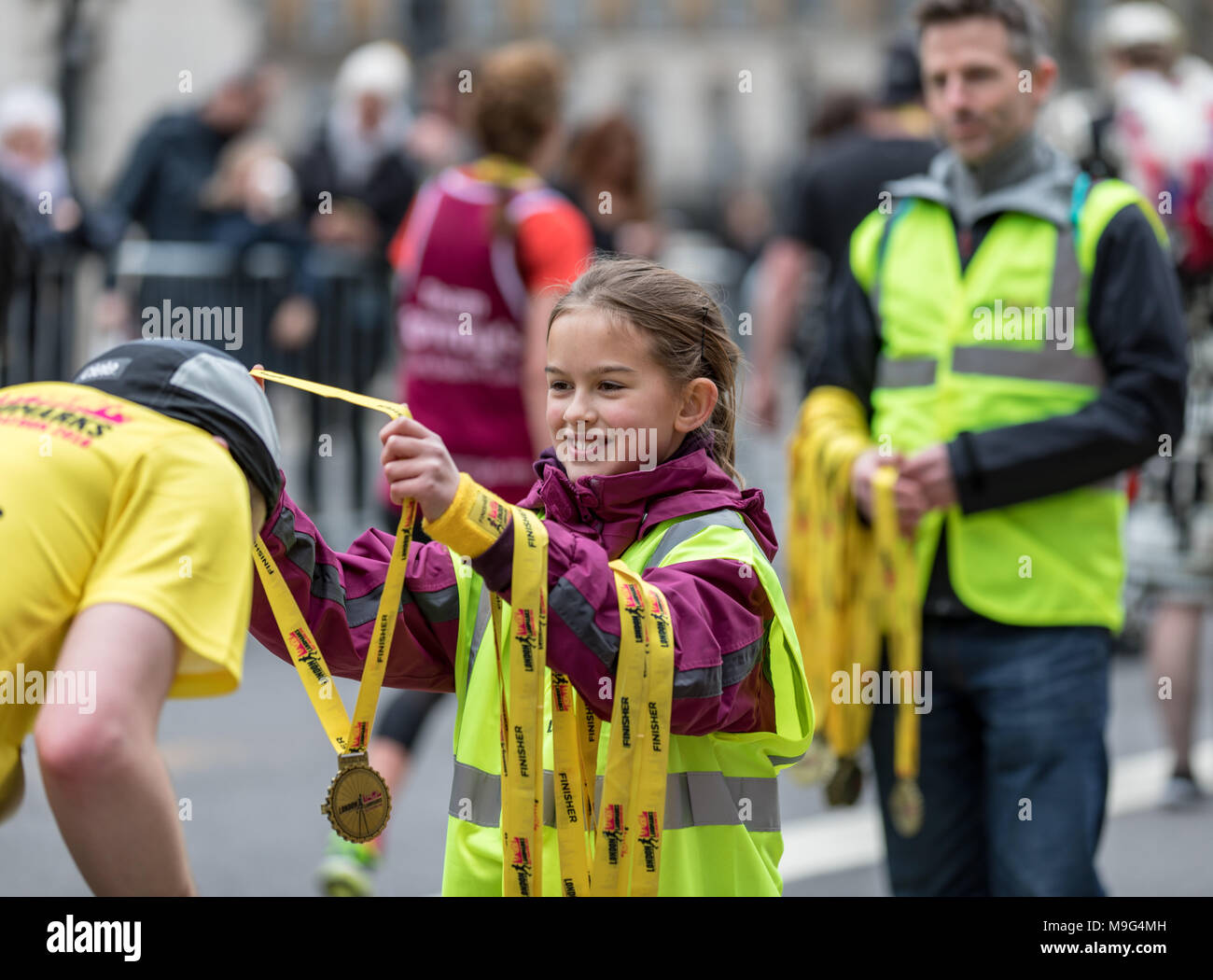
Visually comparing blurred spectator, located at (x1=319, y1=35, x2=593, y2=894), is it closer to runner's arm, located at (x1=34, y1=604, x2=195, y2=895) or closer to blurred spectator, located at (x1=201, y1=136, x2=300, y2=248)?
runner's arm, located at (x1=34, y1=604, x2=195, y2=895)

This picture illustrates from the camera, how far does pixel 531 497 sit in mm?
2658

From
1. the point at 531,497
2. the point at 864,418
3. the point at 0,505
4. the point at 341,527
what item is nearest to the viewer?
the point at 0,505

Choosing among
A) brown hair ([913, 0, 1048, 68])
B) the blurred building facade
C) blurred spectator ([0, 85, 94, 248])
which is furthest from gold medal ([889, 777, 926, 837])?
the blurred building facade

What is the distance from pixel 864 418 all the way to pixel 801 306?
258 inches

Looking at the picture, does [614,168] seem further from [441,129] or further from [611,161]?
[441,129]

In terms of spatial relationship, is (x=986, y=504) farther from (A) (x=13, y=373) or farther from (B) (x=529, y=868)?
(A) (x=13, y=373)

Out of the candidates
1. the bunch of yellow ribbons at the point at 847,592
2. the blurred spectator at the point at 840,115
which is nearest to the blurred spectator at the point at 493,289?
the bunch of yellow ribbons at the point at 847,592

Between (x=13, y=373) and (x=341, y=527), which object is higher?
(x=13, y=373)

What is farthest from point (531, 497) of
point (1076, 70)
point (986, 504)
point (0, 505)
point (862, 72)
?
point (862, 72)

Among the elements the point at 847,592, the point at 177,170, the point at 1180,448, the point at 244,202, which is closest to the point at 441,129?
the point at 244,202

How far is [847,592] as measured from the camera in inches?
156

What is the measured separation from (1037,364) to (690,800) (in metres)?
1.52

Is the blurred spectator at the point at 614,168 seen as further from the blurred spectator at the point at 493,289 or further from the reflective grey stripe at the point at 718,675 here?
the reflective grey stripe at the point at 718,675

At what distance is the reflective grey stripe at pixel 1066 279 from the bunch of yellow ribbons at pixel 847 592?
0.47 meters
